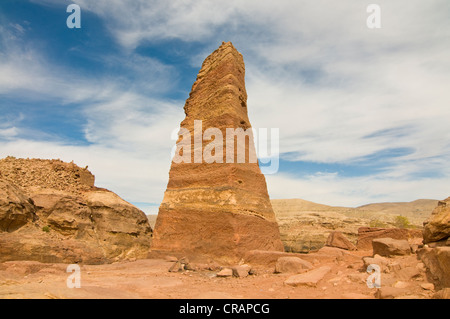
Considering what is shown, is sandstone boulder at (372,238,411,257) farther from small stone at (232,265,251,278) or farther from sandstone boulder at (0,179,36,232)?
sandstone boulder at (0,179,36,232)

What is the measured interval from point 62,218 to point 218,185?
22.7 ft

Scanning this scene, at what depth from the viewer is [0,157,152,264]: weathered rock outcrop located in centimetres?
954

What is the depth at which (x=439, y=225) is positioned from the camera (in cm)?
497

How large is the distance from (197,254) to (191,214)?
56.1 inches

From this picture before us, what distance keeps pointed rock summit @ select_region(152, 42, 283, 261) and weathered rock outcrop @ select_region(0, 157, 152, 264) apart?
11.3 feet

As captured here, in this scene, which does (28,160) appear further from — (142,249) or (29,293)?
(29,293)

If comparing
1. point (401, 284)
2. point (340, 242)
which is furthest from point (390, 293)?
point (340, 242)

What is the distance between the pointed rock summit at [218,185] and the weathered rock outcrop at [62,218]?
11.3ft

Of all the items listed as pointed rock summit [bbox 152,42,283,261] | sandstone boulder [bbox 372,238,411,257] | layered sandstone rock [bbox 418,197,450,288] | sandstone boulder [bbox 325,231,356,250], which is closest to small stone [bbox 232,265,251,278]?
pointed rock summit [bbox 152,42,283,261]

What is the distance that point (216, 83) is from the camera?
12.0m

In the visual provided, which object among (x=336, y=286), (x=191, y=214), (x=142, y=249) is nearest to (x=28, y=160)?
(x=142, y=249)

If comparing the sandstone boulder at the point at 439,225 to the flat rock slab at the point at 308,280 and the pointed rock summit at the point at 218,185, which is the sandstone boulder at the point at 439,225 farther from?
the pointed rock summit at the point at 218,185

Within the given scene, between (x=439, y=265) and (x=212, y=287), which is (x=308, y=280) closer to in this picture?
(x=212, y=287)
